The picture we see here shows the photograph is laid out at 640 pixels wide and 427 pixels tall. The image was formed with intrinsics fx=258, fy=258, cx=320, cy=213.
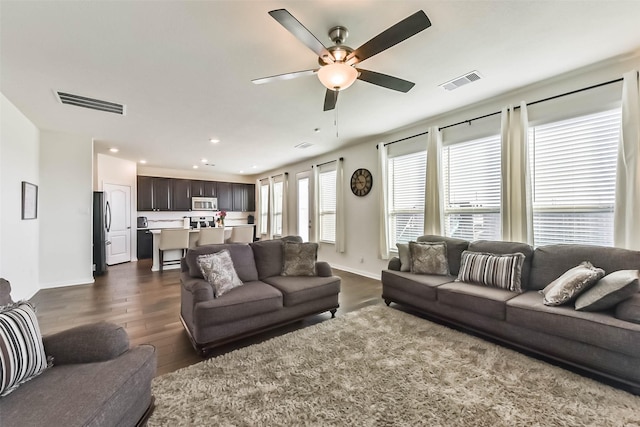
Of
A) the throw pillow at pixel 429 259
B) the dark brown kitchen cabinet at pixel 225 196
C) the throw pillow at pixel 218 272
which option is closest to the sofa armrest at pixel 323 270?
the throw pillow at pixel 218 272

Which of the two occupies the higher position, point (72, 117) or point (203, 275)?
point (72, 117)

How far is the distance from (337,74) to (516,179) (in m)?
2.53

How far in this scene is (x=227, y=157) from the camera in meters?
6.31

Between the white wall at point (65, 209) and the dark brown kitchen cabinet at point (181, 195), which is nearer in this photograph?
the white wall at point (65, 209)

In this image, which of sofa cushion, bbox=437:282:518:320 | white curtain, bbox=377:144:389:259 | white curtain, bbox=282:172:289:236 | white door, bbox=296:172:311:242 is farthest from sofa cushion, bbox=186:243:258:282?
white curtain, bbox=282:172:289:236

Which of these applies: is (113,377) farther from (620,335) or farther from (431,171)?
(431,171)

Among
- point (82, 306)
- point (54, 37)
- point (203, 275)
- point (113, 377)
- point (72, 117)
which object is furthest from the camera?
point (72, 117)

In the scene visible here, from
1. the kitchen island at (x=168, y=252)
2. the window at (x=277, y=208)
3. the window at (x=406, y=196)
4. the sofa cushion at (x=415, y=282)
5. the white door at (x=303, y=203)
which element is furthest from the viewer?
the window at (x=277, y=208)

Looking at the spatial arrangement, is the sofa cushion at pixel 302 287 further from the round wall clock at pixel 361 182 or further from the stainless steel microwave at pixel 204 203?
the stainless steel microwave at pixel 204 203

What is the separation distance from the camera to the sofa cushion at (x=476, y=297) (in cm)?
235

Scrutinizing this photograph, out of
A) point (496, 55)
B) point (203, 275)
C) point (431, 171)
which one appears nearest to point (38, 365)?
point (203, 275)

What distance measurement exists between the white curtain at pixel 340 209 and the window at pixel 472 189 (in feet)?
7.07

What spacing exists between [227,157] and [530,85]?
226 inches

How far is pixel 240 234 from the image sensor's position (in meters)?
6.45
